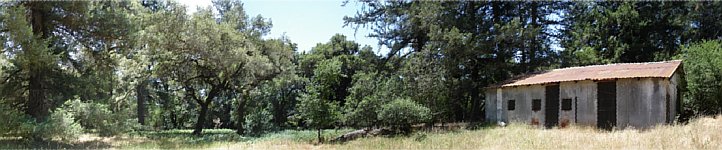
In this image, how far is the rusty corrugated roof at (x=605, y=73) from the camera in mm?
18405

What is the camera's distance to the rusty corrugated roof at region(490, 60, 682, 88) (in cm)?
1840

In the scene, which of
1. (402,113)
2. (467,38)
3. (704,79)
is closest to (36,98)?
(402,113)

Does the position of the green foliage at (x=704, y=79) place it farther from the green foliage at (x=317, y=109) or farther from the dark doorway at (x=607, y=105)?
the green foliage at (x=317, y=109)

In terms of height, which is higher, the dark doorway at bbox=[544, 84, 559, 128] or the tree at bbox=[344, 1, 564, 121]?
the tree at bbox=[344, 1, 564, 121]

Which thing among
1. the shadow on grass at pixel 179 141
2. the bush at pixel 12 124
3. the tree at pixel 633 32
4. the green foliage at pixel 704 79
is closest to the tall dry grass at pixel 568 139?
the shadow on grass at pixel 179 141

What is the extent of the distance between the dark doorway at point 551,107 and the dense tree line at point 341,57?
4.50 meters

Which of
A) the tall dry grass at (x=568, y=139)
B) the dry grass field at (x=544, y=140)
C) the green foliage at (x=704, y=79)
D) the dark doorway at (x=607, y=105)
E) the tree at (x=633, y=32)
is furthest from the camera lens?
the tree at (x=633, y=32)

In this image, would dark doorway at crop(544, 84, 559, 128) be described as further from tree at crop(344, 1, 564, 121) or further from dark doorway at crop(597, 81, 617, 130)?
tree at crop(344, 1, 564, 121)

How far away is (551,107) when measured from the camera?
21.2 metres

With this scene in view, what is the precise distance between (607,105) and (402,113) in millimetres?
7687

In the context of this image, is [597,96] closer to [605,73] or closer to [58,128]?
[605,73]

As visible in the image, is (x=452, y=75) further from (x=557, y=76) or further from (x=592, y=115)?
(x=592, y=115)

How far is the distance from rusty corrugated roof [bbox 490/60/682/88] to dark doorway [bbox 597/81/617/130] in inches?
17.0

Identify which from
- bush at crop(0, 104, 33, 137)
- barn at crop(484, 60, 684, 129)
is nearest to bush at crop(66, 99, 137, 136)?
bush at crop(0, 104, 33, 137)
